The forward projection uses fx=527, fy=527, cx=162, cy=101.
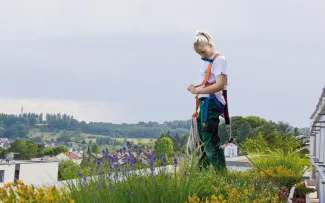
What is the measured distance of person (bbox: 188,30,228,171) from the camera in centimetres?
580

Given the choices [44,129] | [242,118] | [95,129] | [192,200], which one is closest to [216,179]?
[192,200]

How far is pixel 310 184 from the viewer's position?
9.88m

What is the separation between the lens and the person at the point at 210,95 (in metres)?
5.80

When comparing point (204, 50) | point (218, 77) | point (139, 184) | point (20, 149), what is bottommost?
point (20, 149)

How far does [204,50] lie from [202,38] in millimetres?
137

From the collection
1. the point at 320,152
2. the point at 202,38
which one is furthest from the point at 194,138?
the point at 320,152

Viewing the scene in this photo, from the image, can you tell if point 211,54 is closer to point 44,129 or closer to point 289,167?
point 289,167

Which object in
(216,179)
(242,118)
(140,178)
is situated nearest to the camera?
(140,178)

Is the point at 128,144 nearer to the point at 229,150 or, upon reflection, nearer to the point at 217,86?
the point at 217,86

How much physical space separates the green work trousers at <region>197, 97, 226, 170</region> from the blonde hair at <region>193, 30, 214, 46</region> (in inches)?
26.0

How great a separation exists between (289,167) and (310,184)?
1.72 ft

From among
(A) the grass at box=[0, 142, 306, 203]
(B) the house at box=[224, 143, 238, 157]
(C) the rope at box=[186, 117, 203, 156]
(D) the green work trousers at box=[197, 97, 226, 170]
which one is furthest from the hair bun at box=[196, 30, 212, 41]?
(A) the grass at box=[0, 142, 306, 203]

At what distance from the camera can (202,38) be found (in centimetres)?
593

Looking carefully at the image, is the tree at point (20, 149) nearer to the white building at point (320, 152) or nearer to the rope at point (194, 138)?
the white building at point (320, 152)
